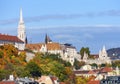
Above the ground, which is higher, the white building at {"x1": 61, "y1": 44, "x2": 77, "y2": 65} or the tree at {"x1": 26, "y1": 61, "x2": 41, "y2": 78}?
the white building at {"x1": 61, "y1": 44, "x2": 77, "y2": 65}

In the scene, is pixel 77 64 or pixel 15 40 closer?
pixel 15 40

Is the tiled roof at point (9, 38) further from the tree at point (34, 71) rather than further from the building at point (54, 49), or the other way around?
the tree at point (34, 71)

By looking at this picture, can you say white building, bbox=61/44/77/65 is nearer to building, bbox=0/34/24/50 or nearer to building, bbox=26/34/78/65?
building, bbox=26/34/78/65

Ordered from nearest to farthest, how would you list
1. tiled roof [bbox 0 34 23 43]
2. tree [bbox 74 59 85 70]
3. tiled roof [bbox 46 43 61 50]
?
1. tiled roof [bbox 0 34 23 43]
2. tree [bbox 74 59 85 70]
3. tiled roof [bbox 46 43 61 50]

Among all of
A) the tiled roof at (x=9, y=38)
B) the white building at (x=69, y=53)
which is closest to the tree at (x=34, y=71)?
the tiled roof at (x=9, y=38)

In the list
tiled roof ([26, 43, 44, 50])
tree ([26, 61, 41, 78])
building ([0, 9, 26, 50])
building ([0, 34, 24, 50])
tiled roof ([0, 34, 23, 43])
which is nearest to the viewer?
tree ([26, 61, 41, 78])

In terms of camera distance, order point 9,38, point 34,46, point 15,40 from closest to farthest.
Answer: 1. point 9,38
2. point 15,40
3. point 34,46

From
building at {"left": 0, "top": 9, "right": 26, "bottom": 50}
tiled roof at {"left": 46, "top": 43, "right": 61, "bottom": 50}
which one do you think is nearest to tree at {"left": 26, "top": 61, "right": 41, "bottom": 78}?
building at {"left": 0, "top": 9, "right": 26, "bottom": 50}

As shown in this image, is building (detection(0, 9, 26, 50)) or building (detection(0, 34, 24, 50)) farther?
building (detection(0, 9, 26, 50))

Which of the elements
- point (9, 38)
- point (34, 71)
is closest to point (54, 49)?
point (9, 38)

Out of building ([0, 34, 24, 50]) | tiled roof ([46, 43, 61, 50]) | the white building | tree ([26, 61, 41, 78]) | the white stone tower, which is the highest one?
the white stone tower

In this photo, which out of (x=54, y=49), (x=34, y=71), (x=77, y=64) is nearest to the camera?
(x=34, y=71)

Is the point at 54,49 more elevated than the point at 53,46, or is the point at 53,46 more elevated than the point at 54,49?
the point at 53,46

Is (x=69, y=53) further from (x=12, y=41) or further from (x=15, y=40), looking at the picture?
(x=12, y=41)
